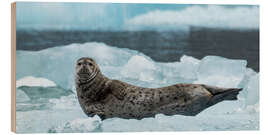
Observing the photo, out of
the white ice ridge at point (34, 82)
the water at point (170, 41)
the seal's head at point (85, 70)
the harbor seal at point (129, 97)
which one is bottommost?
the harbor seal at point (129, 97)

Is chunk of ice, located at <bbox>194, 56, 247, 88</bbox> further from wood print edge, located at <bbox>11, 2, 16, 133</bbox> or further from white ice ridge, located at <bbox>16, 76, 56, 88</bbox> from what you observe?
wood print edge, located at <bbox>11, 2, 16, 133</bbox>

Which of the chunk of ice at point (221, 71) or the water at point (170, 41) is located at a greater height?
the water at point (170, 41)

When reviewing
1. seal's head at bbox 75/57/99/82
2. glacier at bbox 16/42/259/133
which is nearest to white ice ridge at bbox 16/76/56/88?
glacier at bbox 16/42/259/133


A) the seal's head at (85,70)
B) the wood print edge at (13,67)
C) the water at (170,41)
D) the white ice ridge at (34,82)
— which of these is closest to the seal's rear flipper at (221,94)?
the water at (170,41)

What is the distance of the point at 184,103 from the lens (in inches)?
519

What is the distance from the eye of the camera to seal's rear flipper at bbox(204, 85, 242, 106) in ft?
43.9

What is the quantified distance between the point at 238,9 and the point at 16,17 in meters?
4.13

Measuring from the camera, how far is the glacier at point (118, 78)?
1255 cm

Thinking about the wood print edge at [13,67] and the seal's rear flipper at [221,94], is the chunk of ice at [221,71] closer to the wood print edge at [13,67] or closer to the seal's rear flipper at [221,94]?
the seal's rear flipper at [221,94]

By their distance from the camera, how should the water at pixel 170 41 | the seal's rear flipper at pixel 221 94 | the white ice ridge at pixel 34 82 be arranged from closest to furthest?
1. the white ice ridge at pixel 34 82
2. the water at pixel 170 41
3. the seal's rear flipper at pixel 221 94

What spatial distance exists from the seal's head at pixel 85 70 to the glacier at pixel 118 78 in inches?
3.8

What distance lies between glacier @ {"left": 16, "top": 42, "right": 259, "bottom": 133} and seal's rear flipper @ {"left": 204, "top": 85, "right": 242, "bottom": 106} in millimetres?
87

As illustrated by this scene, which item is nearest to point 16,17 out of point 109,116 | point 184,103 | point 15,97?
point 15,97

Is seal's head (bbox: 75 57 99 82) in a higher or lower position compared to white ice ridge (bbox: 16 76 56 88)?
higher
